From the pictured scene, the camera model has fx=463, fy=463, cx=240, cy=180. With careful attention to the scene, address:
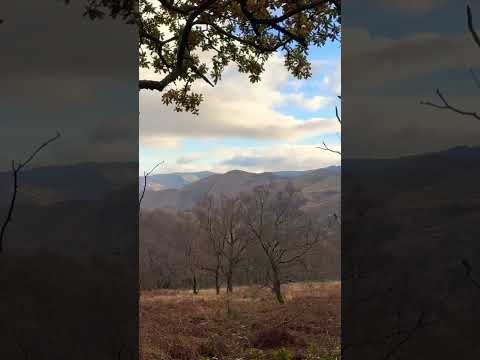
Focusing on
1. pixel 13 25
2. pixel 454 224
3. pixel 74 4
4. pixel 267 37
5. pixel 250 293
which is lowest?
pixel 250 293

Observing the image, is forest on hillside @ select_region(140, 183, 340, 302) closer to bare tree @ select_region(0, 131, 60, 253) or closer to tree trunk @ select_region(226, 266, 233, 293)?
tree trunk @ select_region(226, 266, 233, 293)

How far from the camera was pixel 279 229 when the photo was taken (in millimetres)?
13422

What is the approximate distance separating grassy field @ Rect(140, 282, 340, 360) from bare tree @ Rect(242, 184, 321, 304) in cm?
126

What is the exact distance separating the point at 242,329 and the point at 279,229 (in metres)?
5.27

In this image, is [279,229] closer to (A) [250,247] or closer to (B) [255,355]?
(A) [250,247]

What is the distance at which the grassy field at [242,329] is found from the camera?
5930 mm

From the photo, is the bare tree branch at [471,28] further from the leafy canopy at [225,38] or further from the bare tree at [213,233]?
the bare tree at [213,233]

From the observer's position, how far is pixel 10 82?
2.17 meters

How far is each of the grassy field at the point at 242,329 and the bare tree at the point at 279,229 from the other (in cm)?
126

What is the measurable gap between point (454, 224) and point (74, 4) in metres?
2.15

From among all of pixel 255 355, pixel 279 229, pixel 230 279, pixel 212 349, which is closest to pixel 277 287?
pixel 279 229

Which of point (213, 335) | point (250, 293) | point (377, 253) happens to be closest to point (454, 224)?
point (377, 253)

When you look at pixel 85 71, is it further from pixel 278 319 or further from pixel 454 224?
pixel 278 319

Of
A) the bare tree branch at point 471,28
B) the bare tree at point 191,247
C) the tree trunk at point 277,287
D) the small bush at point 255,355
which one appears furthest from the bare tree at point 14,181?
the bare tree at point 191,247
